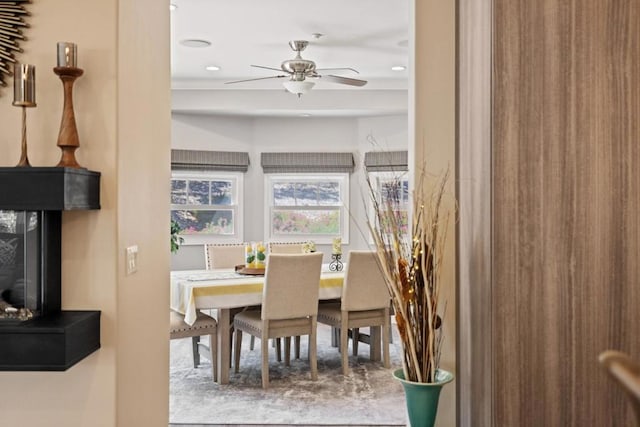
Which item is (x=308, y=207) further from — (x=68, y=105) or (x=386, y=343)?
(x=68, y=105)

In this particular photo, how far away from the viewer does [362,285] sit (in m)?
4.75

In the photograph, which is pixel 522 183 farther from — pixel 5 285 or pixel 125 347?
pixel 5 285

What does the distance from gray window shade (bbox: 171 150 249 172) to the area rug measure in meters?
2.91

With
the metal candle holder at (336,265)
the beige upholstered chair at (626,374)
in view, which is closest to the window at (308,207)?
the metal candle holder at (336,265)

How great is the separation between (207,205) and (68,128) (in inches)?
231

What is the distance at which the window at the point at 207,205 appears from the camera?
773cm

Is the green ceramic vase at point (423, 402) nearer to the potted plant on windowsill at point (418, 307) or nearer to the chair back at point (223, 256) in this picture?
the potted plant on windowsill at point (418, 307)

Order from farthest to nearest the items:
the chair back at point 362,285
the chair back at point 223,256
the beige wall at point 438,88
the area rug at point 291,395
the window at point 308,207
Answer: the window at point 308,207
the chair back at point 223,256
the chair back at point 362,285
the area rug at point 291,395
the beige wall at point 438,88

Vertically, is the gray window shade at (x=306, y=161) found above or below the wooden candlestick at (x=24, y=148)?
above

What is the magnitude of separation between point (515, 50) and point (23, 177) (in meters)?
1.69

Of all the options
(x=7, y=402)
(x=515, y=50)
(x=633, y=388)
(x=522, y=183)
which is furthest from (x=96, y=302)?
(x=633, y=388)

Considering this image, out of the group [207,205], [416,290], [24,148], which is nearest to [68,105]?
[24,148]

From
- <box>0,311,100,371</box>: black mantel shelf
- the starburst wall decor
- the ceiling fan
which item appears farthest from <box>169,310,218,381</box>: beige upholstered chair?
the starburst wall decor

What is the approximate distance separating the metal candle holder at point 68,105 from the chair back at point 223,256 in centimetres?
375
